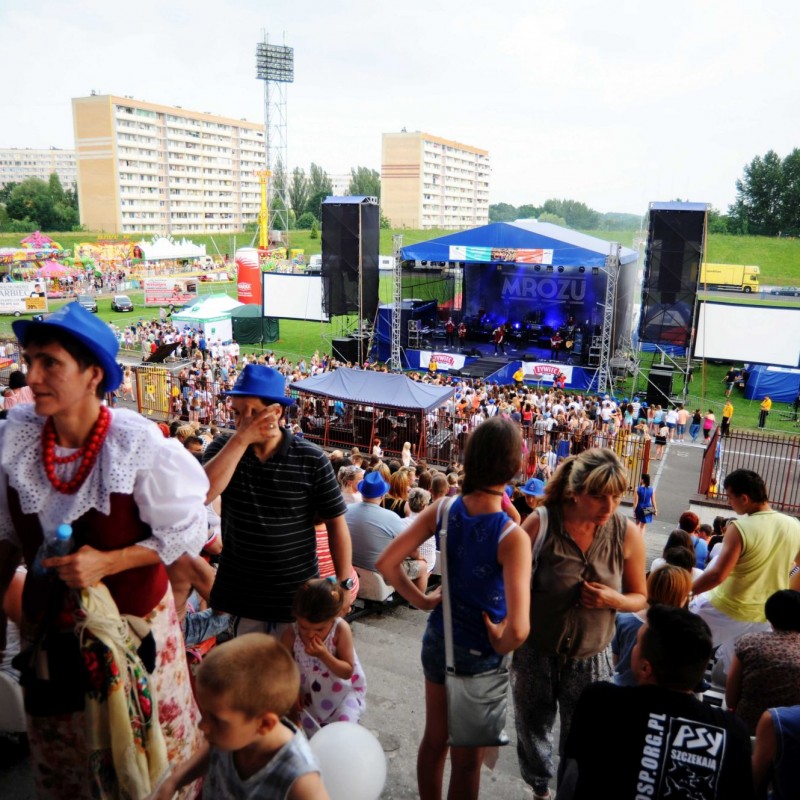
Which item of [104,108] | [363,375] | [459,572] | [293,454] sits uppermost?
[104,108]

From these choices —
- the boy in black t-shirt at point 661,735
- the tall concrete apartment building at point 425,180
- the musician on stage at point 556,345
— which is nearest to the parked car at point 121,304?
the musician on stage at point 556,345

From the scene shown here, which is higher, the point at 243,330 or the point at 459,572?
the point at 459,572

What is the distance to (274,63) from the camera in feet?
221

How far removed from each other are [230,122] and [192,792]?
10385cm

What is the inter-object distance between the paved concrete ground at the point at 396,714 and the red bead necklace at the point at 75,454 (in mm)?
1206

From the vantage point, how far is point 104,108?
253 feet

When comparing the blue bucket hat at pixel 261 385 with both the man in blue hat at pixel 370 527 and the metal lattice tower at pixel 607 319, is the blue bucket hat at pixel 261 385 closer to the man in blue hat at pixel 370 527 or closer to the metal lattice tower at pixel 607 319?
the man in blue hat at pixel 370 527

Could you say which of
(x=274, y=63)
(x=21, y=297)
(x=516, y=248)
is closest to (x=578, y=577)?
(x=516, y=248)

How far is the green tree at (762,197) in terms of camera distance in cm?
5797

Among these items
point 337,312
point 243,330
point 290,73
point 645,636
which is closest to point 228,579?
point 645,636

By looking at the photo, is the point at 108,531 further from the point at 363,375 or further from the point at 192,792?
the point at 363,375

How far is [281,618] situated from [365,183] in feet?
303

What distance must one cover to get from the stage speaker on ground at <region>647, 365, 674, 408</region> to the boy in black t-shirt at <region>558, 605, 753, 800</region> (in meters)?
17.7

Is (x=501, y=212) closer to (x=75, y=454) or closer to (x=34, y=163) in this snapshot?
(x=34, y=163)
